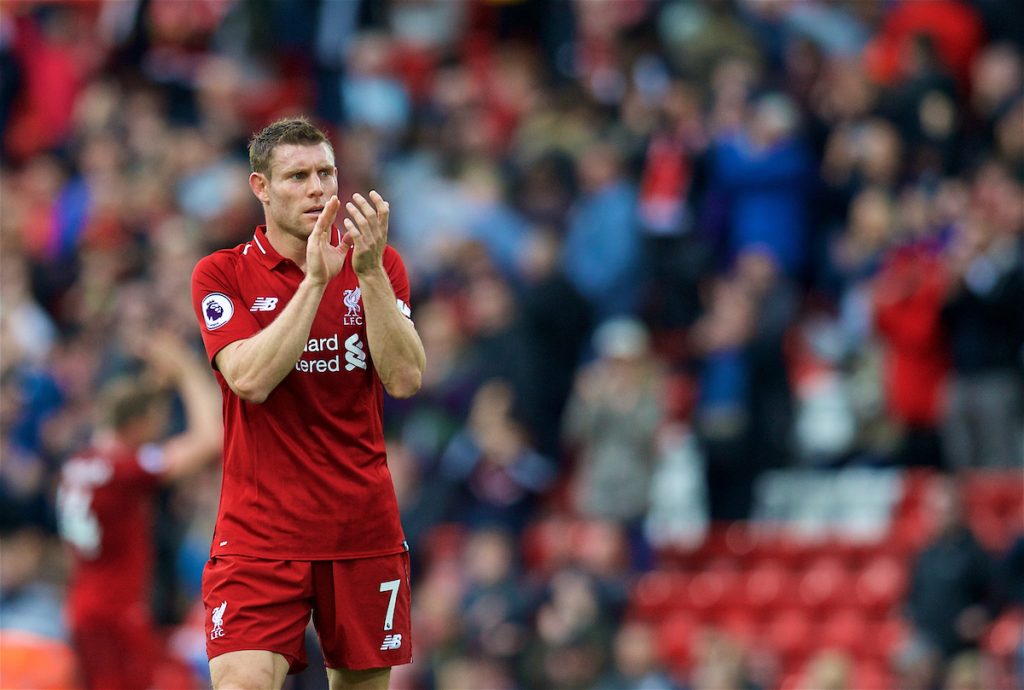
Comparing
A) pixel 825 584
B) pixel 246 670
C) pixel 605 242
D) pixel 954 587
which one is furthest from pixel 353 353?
pixel 605 242

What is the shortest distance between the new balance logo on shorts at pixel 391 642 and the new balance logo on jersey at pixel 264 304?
1.23 metres

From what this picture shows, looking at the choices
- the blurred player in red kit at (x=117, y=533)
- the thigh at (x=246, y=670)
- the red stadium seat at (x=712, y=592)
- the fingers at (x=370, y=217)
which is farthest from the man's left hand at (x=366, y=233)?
the red stadium seat at (x=712, y=592)

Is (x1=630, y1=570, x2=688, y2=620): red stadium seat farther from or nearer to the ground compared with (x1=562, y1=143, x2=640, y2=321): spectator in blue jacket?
nearer to the ground

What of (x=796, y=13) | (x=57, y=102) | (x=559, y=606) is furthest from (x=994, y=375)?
(x=57, y=102)

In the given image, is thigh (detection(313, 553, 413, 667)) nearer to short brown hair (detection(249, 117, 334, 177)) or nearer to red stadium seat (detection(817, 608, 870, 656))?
short brown hair (detection(249, 117, 334, 177))

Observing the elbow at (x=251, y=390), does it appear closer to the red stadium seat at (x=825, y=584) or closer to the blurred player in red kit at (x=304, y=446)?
the blurred player in red kit at (x=304, y=446)

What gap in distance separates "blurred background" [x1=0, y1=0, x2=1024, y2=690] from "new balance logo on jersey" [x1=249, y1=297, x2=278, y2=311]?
18.8 ft

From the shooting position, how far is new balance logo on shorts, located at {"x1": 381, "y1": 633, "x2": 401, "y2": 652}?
6.63 metres

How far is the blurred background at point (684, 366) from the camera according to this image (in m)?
13.0

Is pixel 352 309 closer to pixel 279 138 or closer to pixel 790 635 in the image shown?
pixel 279 138

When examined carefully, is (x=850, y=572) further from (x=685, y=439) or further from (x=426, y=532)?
(x=426, y=532)

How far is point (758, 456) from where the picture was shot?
46.6 ft

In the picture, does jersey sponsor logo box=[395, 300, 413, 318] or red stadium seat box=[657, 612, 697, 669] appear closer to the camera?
jersey sponsor logo box=[395, 300, 413, 318]

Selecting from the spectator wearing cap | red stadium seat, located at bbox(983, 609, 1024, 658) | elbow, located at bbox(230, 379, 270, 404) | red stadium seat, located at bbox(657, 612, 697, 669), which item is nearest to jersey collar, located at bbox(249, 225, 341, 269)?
elbow, located at bbox(230, 379, 270, 404)
